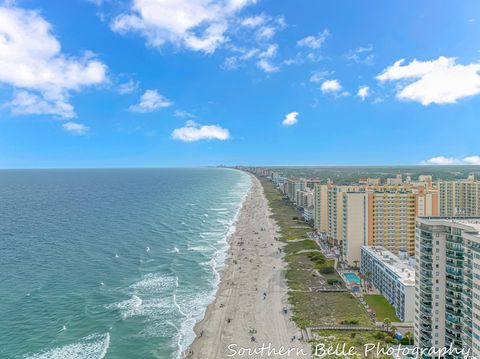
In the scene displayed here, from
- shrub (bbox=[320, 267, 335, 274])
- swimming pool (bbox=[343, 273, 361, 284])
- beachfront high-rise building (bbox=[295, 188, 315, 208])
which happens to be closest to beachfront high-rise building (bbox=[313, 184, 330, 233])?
beachfront high-rise building (bbox=[295, 188, 315, 208])

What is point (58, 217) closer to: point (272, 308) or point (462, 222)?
point (272, 308)

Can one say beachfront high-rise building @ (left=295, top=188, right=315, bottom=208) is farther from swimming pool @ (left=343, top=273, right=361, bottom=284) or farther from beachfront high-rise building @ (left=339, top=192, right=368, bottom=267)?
swimming pool @ (left=343, top=273, right=361, bottom=284)

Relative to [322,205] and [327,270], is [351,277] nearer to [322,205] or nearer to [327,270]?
[327,270]

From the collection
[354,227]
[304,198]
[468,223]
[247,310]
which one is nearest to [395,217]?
[354,227]

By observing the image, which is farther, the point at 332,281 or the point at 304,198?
the point at 304,198

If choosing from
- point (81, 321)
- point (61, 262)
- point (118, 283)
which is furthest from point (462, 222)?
point (61, 262)

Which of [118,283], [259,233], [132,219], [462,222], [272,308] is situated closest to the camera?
[462,222]
